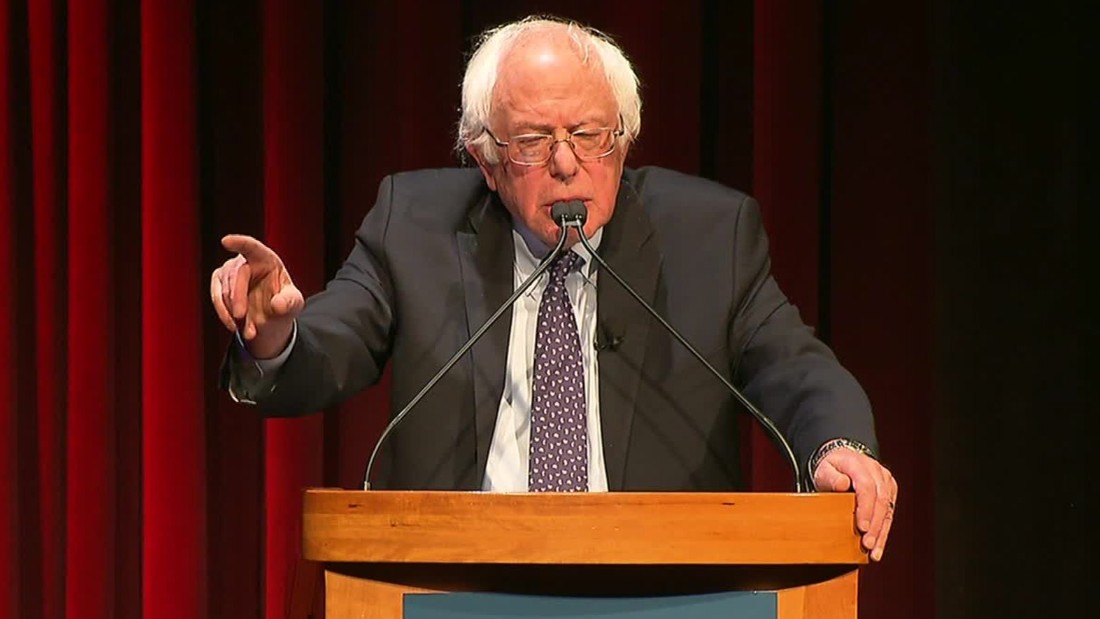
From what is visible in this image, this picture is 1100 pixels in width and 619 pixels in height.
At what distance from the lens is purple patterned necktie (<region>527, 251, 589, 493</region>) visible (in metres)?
1.76

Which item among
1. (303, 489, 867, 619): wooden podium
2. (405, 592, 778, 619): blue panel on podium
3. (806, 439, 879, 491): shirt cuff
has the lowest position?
(405, 592, 778, 619): blue panel on podium

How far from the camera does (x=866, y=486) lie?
51.6 inches

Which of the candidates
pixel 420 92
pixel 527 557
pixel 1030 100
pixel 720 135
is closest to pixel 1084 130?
pixel 1030 100

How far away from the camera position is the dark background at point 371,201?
8.44ft

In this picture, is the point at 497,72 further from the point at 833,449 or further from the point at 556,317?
the point at 833,449

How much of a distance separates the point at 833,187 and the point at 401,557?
5.49 feet

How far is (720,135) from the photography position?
2.71m

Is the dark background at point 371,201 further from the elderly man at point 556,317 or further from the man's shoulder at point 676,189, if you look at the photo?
the elderly man at point 556,317

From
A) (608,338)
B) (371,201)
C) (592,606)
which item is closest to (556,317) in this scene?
(608,338)

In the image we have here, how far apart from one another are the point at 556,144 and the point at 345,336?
14.2 inches

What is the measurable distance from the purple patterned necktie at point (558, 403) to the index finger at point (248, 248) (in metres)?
0.50

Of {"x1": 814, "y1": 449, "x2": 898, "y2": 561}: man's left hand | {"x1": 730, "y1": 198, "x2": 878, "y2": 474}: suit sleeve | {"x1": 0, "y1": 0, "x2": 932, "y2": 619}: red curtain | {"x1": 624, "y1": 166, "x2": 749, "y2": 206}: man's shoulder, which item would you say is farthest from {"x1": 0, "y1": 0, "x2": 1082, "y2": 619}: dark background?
{"x1": 814, "y1": 449, "x2": 898, "y2": 561}: man's left hand

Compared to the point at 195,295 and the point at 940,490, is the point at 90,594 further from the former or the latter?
the point at 940,490

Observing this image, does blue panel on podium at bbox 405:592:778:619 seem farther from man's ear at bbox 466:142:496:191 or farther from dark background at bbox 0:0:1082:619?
dark background at bbox 0:0:1082:619
